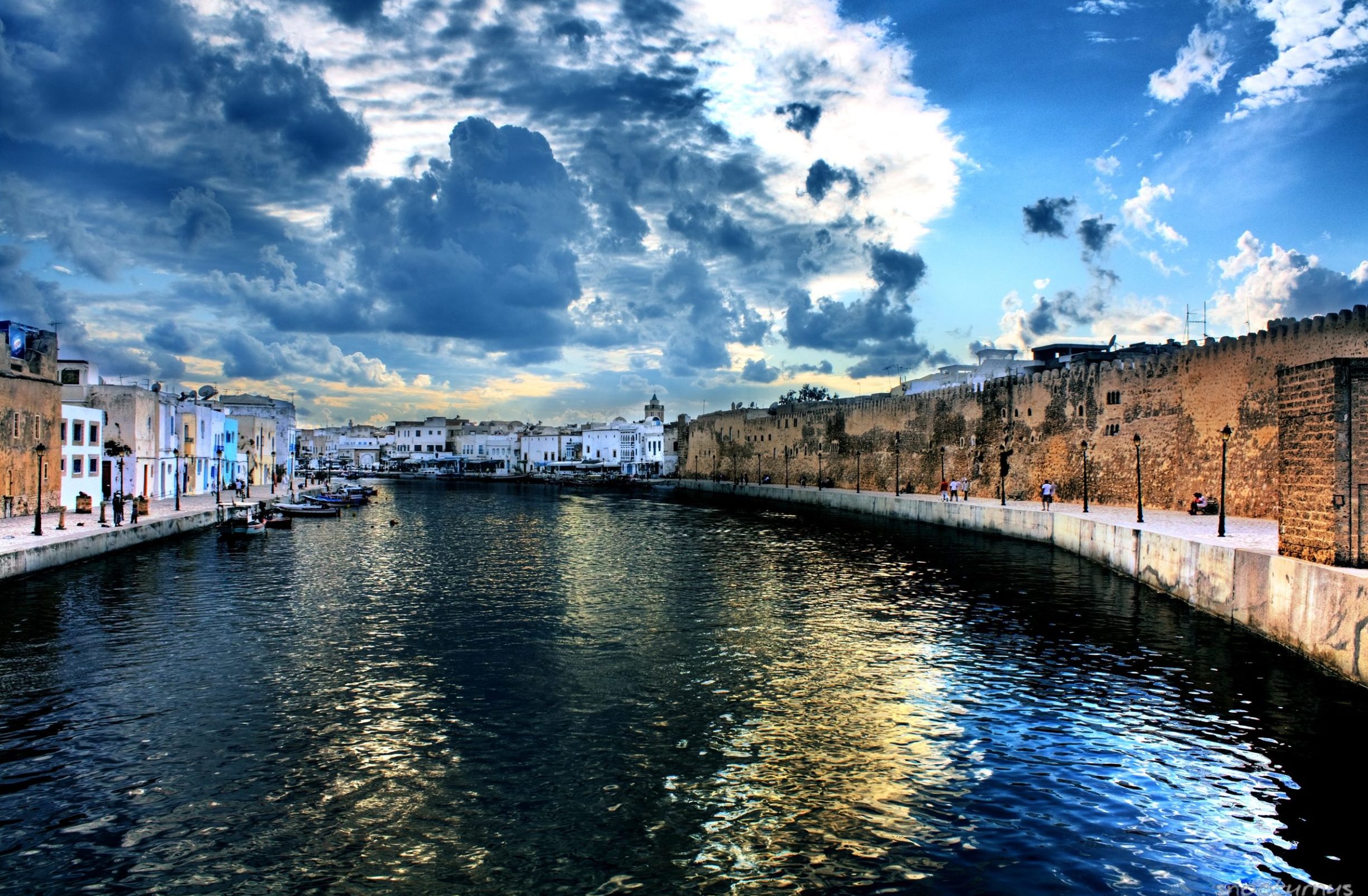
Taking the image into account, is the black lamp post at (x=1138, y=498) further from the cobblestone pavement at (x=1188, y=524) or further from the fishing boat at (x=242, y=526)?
the fishing boat at (x=242, y=526)

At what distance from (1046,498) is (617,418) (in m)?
102

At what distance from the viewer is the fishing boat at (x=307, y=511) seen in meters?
43.4

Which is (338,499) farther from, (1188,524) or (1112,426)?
(1188,524)

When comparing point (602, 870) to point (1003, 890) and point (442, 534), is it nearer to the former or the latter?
point (1003, 890)

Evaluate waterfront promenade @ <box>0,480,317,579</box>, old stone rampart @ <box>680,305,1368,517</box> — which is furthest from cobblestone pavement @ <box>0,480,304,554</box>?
old stone rampart @ <box>680,305,1368,517</box>

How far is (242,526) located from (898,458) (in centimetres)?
3935

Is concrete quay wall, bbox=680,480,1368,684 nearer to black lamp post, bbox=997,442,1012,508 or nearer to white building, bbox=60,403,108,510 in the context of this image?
black lamp post, bbox=997,442,1012,508

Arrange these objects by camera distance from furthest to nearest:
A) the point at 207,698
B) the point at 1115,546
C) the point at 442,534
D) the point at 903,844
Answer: the point at 442,534 → the point at 1115,546 → the point at 207,698 → the point at 903,844

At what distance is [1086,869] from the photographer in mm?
7004

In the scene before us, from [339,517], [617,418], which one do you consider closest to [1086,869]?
[339,517]

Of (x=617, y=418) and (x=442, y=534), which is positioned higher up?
(x=617, y=418)

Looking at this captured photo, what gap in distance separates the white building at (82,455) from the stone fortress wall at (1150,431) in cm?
3818

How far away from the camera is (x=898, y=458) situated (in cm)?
5597

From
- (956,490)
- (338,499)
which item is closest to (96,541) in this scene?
(338,499)
